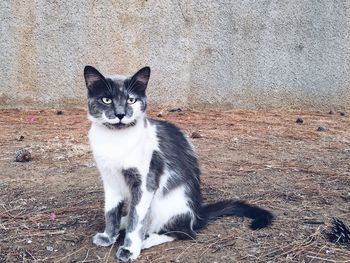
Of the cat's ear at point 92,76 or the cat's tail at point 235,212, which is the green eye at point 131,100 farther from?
the cat's tail at point 235,212

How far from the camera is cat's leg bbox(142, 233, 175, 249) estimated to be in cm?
254

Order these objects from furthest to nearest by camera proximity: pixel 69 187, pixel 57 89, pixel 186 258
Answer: pixel 57 89
pixel 69 187
pixel 186 258

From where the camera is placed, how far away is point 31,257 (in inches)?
95.8

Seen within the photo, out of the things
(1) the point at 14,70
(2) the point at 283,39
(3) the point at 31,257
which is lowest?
(3) the point at 31,257

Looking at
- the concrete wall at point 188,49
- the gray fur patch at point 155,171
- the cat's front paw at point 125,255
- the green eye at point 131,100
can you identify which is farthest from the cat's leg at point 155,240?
the concrete wall at point 188,49

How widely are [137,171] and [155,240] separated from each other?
0.44 m

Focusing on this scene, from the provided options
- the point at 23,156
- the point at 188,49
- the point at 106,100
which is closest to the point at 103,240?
the point at 106,100

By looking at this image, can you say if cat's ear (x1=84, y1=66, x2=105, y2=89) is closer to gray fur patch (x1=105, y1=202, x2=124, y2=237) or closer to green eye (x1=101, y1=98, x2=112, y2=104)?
green eye (x1=101, y1=98, x2=112, y2=104)

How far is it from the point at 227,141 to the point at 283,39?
2245 mm

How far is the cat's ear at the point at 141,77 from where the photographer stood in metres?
2.45

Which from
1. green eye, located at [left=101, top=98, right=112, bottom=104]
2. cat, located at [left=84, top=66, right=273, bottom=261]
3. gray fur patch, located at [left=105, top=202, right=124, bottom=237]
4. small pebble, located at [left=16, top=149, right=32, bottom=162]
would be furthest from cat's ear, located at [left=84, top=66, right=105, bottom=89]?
small pebble, located at [left=16, top=149, right=32, bottom=162]

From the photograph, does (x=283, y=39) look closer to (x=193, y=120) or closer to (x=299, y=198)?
(x=193, y=120)

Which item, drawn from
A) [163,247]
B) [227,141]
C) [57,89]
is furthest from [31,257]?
[57,89]

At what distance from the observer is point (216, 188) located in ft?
11.3
